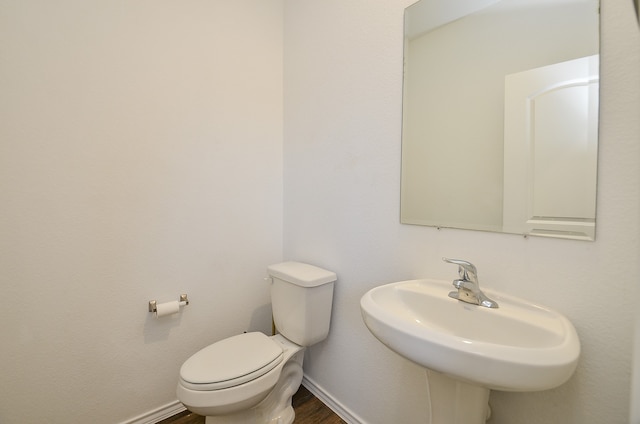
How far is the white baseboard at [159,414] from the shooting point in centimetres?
129

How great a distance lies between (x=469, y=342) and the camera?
1.85 ft

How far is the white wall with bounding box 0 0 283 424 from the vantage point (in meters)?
1.05

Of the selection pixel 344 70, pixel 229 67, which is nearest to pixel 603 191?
pixel 344 70

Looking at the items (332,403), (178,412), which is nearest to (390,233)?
(332,403)

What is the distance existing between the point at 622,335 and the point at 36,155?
79.4 inches

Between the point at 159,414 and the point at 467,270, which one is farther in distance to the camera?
the point at 159,414

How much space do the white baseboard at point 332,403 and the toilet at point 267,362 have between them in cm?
20

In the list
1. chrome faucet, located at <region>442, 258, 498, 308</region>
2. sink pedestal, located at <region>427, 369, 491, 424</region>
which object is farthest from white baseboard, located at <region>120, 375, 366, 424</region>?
chrome faucet, located at <region>442, 258, 498, 308</region>

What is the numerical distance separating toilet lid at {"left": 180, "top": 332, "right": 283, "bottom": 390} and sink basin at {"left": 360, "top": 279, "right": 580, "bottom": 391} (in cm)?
63

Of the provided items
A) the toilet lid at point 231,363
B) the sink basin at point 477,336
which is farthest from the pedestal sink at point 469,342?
the toilet lid at point 231,363

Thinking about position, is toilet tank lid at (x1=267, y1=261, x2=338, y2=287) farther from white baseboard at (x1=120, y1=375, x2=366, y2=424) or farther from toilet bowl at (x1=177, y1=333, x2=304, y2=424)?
white baseboard at (x1=120, y1=375, x2=366, y2=424)

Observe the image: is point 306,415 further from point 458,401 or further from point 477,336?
point 477,336

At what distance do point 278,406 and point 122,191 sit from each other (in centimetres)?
128

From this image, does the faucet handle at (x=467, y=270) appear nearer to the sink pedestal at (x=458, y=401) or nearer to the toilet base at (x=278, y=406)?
the sink pedestal at (x=458, y=401)
